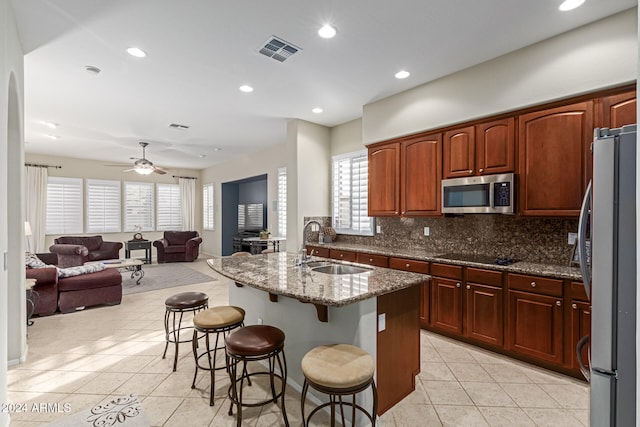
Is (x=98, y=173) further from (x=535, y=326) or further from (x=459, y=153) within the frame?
(x=535, y=326)

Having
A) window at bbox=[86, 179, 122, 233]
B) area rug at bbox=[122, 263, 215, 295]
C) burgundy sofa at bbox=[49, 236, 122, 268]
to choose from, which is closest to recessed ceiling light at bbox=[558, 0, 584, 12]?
area rug at bbox=[122, 263, 215, 295]

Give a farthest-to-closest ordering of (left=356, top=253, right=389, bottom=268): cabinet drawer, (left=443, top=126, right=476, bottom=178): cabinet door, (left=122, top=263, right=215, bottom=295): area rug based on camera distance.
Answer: (left=122, top=263, right=215, bottom=295): area rug < (left=356, top=253, right=389, bottom=268): cabinet drawer < (left=443, top=126, right=476, bottom=178): cabinet door

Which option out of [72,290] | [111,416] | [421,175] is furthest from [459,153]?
[72,290]

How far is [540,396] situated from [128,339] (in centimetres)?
402

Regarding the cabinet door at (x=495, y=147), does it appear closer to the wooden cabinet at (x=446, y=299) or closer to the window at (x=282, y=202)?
the wooden cabinet at (x=446, y=299)

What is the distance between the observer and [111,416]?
2049mm

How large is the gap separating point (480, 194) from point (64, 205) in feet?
32.6

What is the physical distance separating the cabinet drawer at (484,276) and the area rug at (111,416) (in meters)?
2.98

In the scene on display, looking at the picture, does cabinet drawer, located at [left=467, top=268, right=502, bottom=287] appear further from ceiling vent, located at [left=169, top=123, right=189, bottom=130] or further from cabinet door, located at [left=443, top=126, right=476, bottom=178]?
ceiling vent, located at [left=169, top=123, right=189, bottom=130]

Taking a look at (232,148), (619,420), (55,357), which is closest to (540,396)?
(619,420)

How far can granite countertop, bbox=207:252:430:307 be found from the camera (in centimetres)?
169

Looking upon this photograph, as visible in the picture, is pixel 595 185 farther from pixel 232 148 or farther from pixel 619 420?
pixel 232 148

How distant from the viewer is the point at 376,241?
463 centimetres

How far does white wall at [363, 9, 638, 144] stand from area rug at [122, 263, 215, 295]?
5025 millimetres
